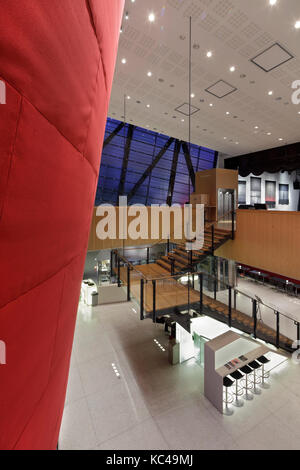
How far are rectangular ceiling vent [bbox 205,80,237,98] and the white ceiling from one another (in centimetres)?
15

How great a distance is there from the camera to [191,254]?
859 centimetres

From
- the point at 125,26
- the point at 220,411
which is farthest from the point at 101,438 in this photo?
the point at 125,26

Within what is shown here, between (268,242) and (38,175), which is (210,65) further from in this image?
(38,175)

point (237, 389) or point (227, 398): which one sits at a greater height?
point (237, 389)

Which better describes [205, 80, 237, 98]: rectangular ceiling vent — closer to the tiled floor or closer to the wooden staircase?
the wooden staircase

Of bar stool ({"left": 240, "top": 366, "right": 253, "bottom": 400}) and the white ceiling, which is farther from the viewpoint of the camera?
bar stool ({"left": 240, "top": 366, "right": 253, "bottom": 400})

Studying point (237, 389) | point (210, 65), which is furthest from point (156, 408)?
point (210, 65)

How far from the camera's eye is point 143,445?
14.2ft

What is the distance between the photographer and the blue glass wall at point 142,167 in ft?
44.2

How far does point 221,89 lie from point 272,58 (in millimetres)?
1833

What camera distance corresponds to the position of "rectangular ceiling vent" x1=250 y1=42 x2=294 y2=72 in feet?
19.2

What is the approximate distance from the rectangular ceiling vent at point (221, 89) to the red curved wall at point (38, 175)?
808cm

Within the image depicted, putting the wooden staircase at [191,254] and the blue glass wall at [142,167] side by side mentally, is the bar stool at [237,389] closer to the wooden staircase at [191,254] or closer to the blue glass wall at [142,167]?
the wooden staircase at [191,254]

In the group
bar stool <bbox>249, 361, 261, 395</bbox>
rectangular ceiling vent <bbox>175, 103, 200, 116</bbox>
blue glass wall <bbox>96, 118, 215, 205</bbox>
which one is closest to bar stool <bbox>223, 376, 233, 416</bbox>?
bar stool <bbox>249, 361, 261, 395</bbox>
